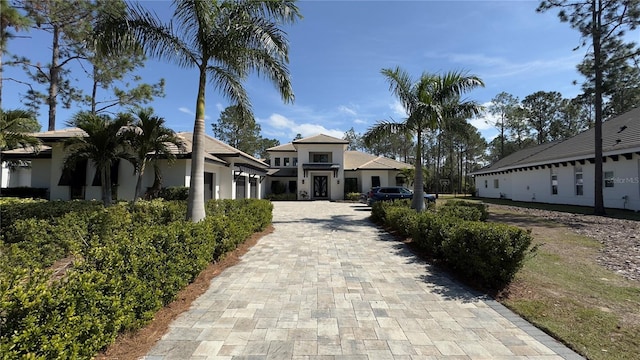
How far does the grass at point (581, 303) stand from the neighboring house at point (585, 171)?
12.3m

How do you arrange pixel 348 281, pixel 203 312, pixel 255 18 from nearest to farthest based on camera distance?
1. pixel 203 312
2. pixel 348 281
3. pixel 255 18

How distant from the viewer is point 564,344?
3445 mm

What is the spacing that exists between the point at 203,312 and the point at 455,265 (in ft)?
15.8

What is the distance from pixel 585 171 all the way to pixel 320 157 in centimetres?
2121

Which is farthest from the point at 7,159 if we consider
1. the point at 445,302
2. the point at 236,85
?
the point at 445,302

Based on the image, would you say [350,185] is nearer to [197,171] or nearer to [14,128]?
[197,171]

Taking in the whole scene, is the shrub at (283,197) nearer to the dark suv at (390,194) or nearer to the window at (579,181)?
the dark suv at (390,194)

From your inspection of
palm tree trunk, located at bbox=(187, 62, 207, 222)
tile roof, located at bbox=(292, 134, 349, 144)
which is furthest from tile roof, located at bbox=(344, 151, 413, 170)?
palm tree trunk, located at bbox=(187, 62, 207, 222)

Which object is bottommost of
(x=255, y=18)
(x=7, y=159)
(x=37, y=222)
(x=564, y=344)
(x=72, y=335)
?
(x=564, y=344)

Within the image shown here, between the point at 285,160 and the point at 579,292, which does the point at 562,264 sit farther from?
the point at 285,160

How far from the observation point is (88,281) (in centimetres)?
268

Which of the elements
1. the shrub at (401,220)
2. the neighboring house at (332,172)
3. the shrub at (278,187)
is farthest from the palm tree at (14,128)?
the shrub at (278,187)

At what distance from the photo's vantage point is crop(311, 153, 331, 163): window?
31406mm

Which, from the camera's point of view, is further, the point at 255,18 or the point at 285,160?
the point at 285,160
